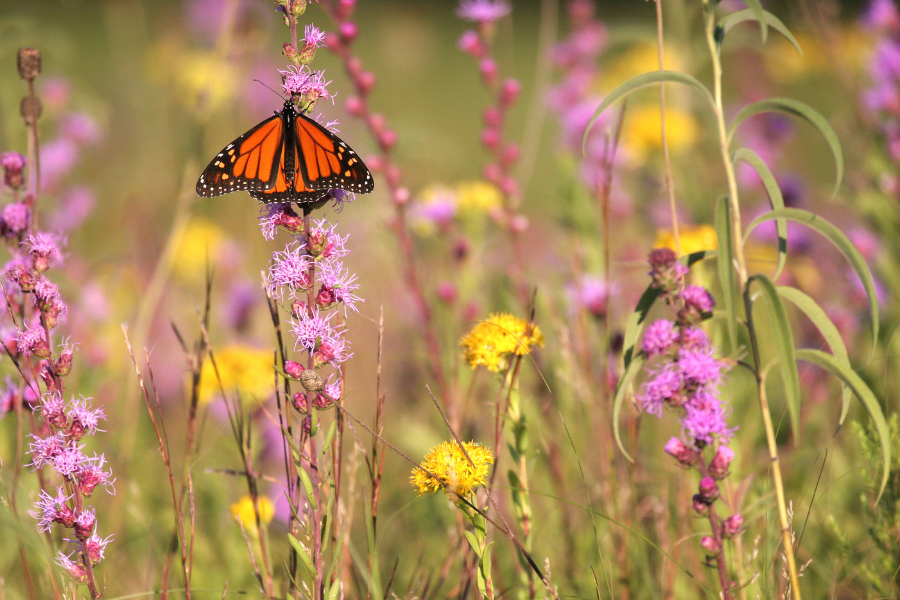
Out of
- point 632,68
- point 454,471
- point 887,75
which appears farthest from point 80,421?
point 632,68

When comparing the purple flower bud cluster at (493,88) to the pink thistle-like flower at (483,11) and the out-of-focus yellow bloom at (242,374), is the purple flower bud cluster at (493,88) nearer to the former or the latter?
the pink thistle-like flower at (483,11)

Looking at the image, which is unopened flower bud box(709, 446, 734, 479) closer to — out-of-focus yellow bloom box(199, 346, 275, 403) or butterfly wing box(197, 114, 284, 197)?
butterfly wing box(197, 114, 284, 197)

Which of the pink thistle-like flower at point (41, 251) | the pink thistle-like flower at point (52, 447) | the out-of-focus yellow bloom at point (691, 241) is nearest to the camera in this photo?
the pink thistle-like flower at point (52, 447)

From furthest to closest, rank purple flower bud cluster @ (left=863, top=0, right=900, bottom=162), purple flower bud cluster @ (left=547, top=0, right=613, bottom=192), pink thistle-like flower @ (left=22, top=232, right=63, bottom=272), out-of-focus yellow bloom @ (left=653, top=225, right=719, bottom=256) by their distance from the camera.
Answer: purple flower bud cluster @ (left=547, top=0, right=613, bottom=192) < purple flower bud cluster @ (left=863, top=0, right=900, bottom=162) < out-of-focus yellow bloom @ (left=653, top=225, right=719, bottom=256) < pink thistle-like flower @ (left=22, top=232, right=63, bottom=272)

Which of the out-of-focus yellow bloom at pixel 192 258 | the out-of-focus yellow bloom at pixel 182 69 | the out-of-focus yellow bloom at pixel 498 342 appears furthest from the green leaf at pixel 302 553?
the out-of-focus yellow bloom at pixel 182 69

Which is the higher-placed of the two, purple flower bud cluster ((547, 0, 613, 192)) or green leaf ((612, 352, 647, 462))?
purple flower bud cluster ((547, 0, 613, 192))

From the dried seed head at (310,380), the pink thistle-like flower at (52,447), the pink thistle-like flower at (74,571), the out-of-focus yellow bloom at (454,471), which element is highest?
the dried seed head at (310,380)

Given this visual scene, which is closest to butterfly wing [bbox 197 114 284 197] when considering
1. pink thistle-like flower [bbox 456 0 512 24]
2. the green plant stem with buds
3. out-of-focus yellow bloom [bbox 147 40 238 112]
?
the green plant stem with buds

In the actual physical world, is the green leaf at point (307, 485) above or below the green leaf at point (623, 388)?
below
